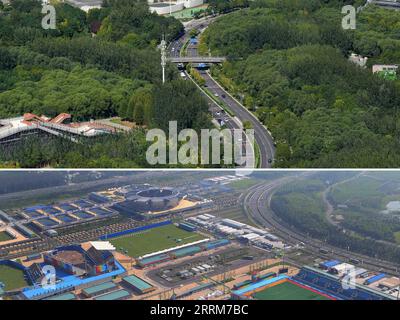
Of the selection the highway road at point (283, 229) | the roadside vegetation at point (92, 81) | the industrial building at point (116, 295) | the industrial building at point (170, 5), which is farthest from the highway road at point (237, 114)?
the industrial building at point (116, 295)

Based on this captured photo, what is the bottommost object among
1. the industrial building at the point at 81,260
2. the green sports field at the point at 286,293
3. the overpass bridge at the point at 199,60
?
the green sports field at the point at 286,293

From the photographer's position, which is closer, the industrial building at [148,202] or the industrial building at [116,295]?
the industrial building at [116,295]

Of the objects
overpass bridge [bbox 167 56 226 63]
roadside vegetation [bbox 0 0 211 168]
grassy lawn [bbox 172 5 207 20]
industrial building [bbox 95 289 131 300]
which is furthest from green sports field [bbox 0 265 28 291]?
grassy lawn [bbox 172 5 207 20]

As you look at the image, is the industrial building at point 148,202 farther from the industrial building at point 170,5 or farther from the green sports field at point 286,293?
the industrial building at point 170,5

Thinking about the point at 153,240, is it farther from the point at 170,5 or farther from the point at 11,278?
the point at 170,5

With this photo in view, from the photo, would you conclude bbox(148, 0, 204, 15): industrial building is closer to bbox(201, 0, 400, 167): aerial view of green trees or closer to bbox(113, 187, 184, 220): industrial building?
bbox(201, 0, 400, 167): aerial view of green trees

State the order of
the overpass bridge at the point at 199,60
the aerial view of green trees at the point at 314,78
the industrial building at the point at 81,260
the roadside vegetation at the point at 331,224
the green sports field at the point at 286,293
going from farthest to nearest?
the overpass bridge at the point at 199,60 < the aerial view of green trees at the point at 314,78 < the roadside vegetation at the point at 331,224 < the industrial building at the point at 81,260 < the green sports field at the point at 286,293

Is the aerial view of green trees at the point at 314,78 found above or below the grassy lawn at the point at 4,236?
above
